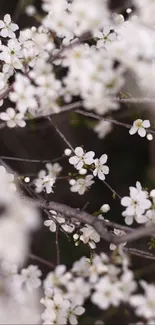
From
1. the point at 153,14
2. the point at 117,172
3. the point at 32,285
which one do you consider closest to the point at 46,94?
the point at 153,14

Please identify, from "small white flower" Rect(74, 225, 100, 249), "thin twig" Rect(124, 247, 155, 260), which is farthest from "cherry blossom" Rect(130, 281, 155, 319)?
"small white flower" Rect(74, 225, 100, 249)

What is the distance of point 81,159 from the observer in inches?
43.3

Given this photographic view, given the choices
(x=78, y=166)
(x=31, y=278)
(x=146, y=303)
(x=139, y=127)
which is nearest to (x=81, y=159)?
(x=78, y=166)

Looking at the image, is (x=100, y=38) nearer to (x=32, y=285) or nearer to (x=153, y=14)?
(x=153, y=14)

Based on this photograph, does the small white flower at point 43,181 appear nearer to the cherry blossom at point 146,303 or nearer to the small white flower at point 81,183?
the small white flower at point 81,183

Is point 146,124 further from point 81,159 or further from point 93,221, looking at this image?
point 93,221

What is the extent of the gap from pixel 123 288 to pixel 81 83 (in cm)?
32

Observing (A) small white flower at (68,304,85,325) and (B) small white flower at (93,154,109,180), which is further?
(B) small white flower at (93,154,109,180)

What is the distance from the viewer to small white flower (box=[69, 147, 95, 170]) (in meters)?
1.09

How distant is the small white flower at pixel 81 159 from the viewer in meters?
1.09

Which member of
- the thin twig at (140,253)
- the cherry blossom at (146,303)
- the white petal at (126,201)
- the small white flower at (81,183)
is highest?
the small white flower at (81,183)

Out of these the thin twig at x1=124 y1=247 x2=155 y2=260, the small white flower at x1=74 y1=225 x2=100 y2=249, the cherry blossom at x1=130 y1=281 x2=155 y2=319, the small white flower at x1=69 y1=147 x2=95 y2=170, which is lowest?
the cherry blossom at x1=130 y1=281 x2=155 y2=319

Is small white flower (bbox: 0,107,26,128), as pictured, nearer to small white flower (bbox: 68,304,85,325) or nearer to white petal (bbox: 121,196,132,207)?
white petal (bbox: 121,196,132,207)

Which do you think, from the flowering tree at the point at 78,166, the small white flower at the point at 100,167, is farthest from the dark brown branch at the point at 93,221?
the small white flower at the point at 100,167
